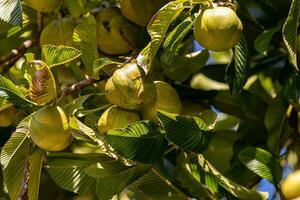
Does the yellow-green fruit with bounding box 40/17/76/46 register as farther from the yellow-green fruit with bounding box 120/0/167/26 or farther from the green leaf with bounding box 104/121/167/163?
the green leaf with bounding box 104/121/167/163

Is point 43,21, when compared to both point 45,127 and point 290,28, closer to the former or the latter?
point 45,127

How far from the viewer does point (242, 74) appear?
135 centimetres

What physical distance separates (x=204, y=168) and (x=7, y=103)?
1.13 feet

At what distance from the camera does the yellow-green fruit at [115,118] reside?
1.19 meters

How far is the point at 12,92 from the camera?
3.88 feet

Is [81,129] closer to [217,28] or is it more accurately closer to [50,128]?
[50,128]

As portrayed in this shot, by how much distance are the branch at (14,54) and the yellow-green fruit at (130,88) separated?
0.33m

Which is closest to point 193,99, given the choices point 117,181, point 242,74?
point 242,74

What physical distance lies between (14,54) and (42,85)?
34cm

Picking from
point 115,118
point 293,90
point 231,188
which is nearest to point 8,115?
point 115,118

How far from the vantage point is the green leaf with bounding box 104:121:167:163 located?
1145 millimetres

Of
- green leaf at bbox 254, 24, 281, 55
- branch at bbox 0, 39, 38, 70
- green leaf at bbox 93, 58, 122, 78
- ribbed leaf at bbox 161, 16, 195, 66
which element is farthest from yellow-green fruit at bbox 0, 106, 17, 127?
green leaf at bbox 254, 24, 281, 55

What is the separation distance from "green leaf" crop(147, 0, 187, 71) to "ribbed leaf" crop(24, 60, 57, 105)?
0.51 ft

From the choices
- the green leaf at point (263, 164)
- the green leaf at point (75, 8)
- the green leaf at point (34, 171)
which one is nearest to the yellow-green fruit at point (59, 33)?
the green leaf at point (75, 8)
